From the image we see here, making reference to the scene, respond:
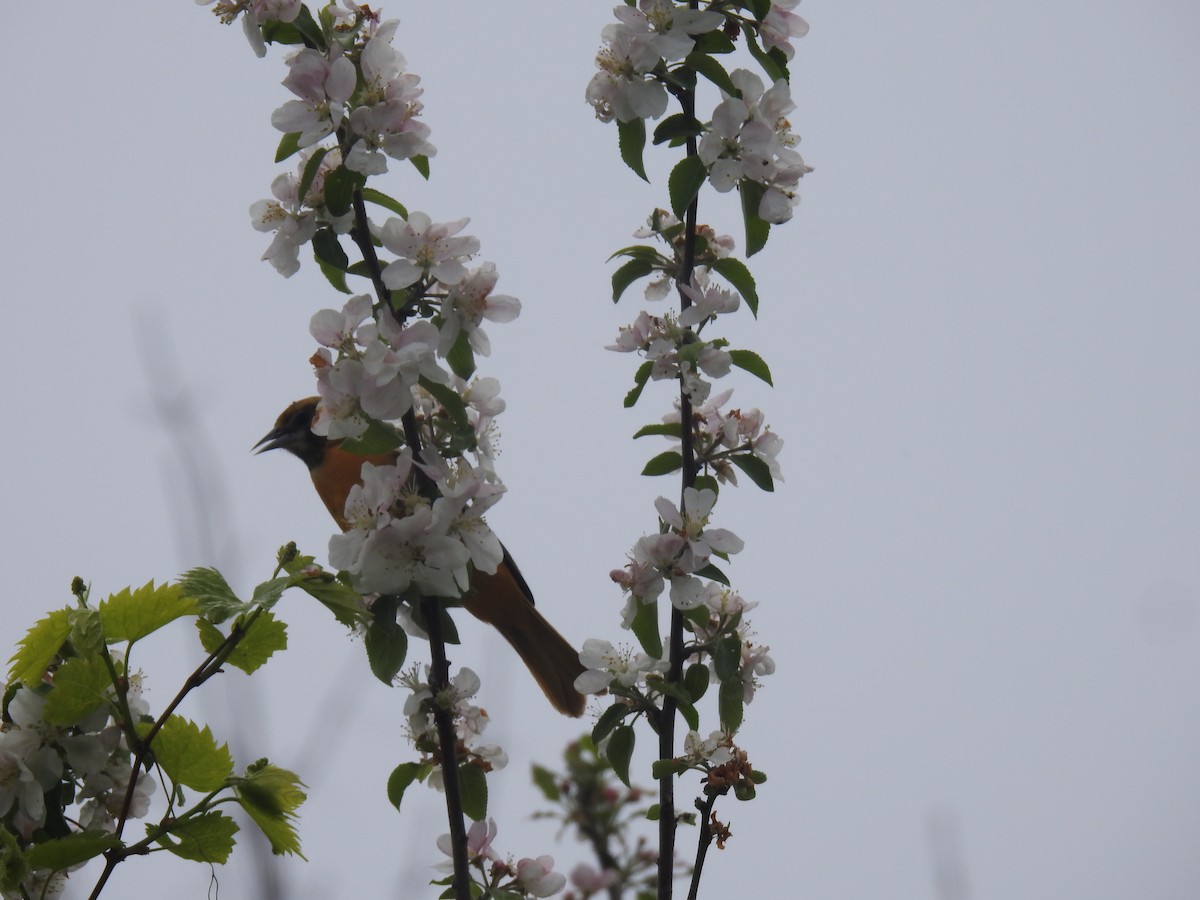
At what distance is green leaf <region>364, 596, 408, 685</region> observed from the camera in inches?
74.3

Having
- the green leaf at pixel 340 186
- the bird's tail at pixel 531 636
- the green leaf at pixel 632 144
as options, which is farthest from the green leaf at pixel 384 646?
the bird's tail at pixel 531 636

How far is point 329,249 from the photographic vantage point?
1901 mm

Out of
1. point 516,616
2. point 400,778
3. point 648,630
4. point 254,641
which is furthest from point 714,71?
point 516,616

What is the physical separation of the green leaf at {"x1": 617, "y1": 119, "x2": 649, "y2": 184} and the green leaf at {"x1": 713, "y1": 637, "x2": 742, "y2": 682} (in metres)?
0.77

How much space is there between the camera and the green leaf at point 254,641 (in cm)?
168

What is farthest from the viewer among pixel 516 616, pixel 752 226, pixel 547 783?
pixel 516 616

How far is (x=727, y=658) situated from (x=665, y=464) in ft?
1.17

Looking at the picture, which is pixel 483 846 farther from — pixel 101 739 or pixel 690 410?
pixel 690 410

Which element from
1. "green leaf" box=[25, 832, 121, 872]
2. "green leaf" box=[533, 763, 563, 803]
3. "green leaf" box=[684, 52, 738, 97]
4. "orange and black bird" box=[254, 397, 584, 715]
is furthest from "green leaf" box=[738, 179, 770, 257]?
"orange and black bird" box=[254, 397, 584, 715]

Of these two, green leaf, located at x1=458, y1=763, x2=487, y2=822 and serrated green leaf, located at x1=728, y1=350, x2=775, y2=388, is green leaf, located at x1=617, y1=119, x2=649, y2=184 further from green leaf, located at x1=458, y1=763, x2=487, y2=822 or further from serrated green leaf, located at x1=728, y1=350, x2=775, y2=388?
green leaf, located at x1=458, y1=763, x2=487, y2=822

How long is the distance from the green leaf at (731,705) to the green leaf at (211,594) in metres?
0.79

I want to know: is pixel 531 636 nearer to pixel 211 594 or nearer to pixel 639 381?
pixel 639 381

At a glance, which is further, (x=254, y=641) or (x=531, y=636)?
(x=531, y=636)

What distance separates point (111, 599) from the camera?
5.57 ft
